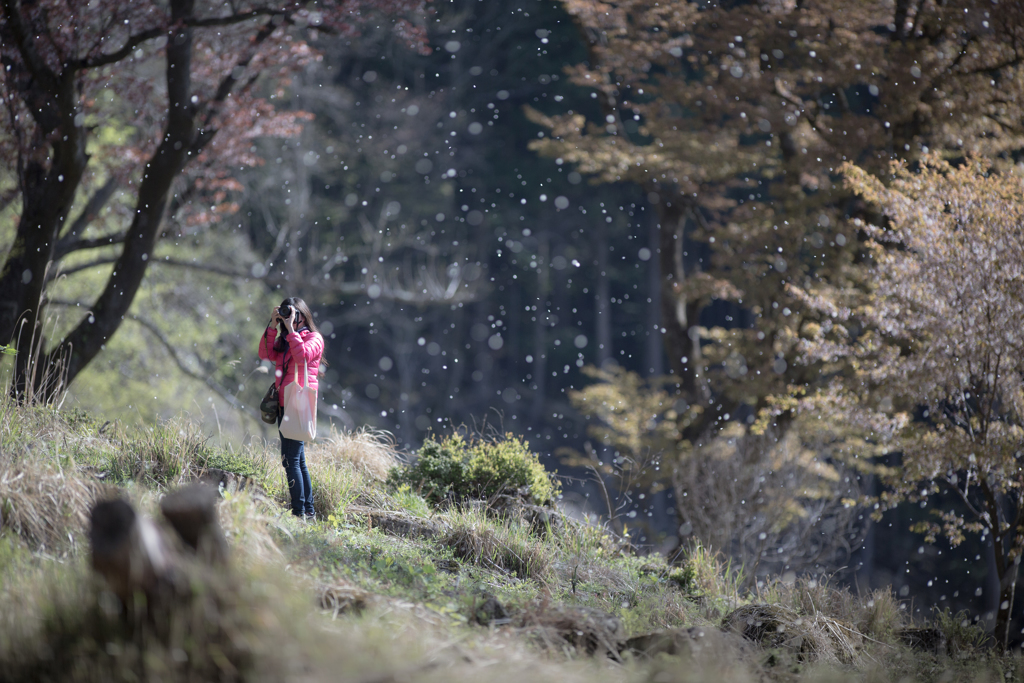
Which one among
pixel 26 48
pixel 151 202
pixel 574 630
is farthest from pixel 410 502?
pixel 26 48

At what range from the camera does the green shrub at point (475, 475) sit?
5.67 m

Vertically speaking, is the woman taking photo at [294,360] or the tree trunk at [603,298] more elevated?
the woman taking photo at [294,360]

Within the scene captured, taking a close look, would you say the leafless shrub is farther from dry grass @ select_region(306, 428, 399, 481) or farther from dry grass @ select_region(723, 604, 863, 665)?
dry grass @ select_region(306, 428, 399, 481)

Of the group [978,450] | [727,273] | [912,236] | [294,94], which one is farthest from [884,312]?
[294,94]

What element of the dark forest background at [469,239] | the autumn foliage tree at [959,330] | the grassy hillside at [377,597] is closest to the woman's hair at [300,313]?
the grassy hillside at [377,597]

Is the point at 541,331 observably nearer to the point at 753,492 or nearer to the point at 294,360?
the point at 753,492

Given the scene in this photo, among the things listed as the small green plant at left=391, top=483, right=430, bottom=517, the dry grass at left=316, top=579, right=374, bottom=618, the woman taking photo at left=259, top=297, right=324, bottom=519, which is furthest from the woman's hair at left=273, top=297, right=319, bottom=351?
the dry grass at left=316, top=579, right=374, bottom=618

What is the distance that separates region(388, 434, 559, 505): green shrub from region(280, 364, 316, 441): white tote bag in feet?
4.17

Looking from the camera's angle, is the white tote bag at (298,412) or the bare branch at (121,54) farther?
the bare branch at (121,54)

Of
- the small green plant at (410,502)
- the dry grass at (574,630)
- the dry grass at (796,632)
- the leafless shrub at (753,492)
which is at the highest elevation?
the dry grass at (574,630)

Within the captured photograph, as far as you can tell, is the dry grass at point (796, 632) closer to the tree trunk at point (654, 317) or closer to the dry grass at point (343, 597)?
the dry grass at point (343, 597)

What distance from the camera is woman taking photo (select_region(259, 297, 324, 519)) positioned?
4.54 meters

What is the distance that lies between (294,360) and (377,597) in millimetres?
1715

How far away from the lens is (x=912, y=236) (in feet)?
A: 19.1
